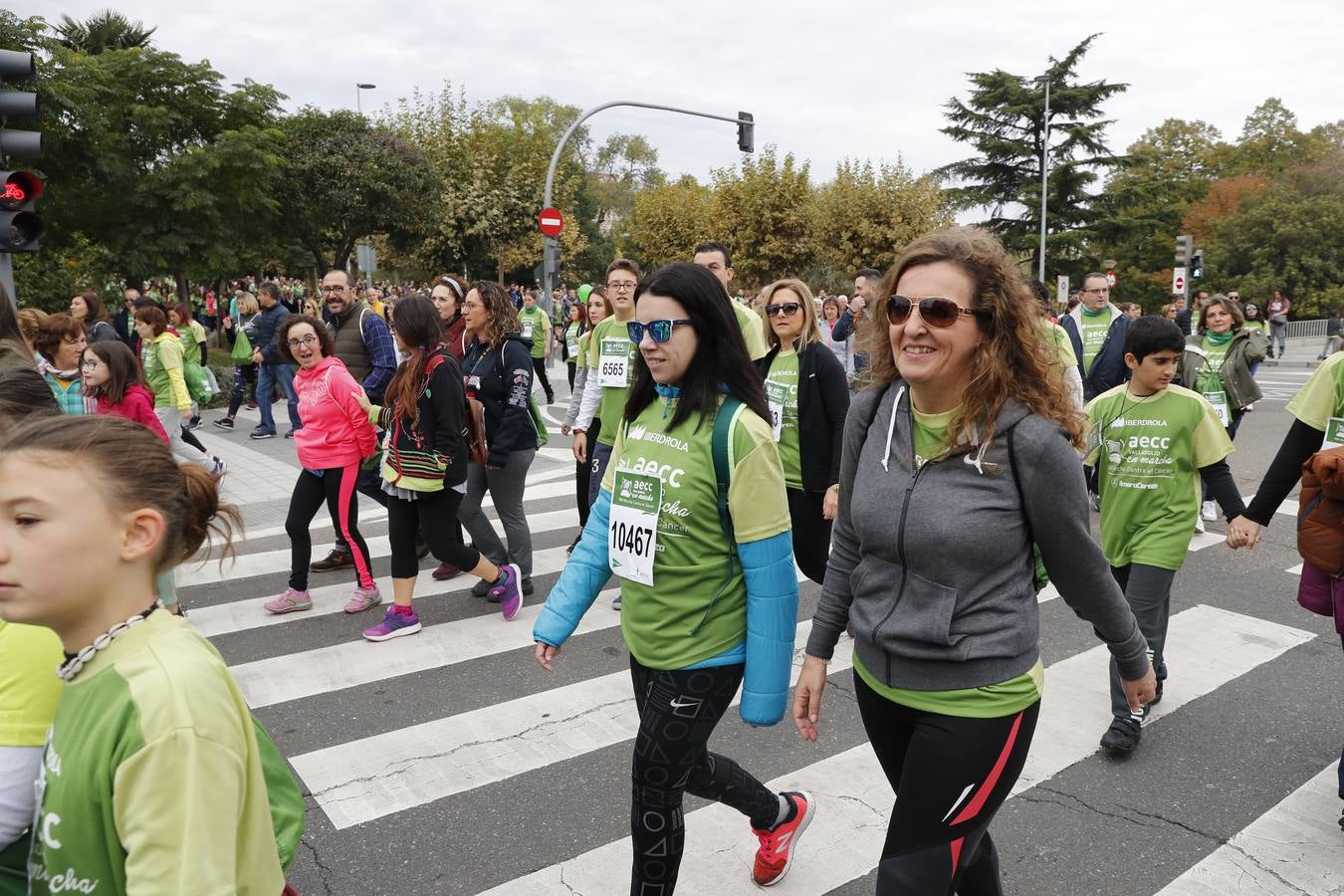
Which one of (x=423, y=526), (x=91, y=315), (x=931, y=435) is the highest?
(x=91, y=315)

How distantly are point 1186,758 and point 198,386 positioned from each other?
9.19 metres

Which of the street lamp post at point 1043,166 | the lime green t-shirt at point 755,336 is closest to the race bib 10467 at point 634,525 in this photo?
the lime green t-shirt at point 755,336

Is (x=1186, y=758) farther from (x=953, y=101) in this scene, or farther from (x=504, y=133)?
(x=953, y=101)

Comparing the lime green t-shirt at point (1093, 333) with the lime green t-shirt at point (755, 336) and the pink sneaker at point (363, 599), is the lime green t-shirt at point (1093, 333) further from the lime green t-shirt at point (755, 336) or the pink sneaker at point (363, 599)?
the pink sneaker at point (363, 599)

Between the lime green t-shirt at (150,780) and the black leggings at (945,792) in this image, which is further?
the black leggings at (945,792)

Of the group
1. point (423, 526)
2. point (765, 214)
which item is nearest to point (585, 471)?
point (423, 526)

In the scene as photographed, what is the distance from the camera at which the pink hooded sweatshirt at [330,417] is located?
568 centimetres

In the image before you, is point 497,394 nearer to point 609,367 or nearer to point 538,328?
point 609,367

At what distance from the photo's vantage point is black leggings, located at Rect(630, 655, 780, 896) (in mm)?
2557

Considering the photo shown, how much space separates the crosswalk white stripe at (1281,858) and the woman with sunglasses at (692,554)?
176 cm

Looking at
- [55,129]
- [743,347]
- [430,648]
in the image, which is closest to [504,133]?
[55,129]

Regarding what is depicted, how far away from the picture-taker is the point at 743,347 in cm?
270

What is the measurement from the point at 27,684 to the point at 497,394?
14.4 ft

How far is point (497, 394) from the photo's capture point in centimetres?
604
